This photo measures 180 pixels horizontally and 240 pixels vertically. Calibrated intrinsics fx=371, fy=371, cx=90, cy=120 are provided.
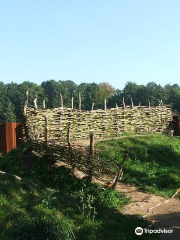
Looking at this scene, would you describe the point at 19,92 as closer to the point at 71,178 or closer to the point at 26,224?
the point at 71,178

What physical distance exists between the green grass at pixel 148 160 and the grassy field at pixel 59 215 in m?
1.66

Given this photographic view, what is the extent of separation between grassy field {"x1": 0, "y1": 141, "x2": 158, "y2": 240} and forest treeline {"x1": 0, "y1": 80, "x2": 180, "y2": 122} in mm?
50440

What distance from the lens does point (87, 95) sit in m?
75.6

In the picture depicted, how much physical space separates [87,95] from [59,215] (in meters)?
68.7

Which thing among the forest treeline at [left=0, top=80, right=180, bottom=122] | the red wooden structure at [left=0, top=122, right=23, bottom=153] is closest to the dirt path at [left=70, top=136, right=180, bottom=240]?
the red wooden structure at [left=0, top=122, right=23, bottom=153]

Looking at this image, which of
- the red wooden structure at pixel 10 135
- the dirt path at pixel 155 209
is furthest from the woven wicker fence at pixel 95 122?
the dirt path at pixel 155 209

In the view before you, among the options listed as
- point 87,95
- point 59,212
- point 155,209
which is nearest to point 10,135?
point 155,209

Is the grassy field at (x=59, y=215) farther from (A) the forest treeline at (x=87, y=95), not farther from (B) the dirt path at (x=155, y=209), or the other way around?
(A) the forest treeline at (x=87, y=95)

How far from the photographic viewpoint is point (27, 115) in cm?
1539

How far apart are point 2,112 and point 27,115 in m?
54.2

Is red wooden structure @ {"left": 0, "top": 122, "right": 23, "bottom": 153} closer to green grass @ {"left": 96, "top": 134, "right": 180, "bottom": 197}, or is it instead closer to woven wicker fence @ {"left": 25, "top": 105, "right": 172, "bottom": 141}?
woven wicker fence @ {"left": 25, "top": 105, "right": 172, "bottom": 141}

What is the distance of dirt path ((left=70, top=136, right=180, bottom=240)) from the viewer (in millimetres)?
7727

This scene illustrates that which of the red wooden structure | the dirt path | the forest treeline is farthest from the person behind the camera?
the forest treeline

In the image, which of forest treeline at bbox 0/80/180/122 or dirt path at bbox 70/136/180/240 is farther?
forest treeline at bbox 0/80/180/122
